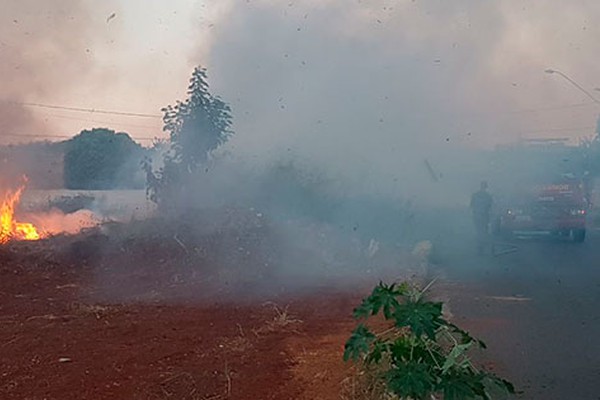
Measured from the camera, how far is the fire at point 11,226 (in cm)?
1559

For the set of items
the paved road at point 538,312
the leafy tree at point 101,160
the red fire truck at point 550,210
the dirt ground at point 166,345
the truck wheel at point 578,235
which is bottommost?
the dirt ground at point 166,345

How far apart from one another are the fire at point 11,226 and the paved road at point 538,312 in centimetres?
992

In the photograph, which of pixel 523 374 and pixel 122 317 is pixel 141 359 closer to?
pixel 122 317

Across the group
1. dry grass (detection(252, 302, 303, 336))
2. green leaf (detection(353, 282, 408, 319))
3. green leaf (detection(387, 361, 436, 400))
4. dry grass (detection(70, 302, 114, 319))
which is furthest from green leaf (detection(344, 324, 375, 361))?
dry grass (detection(70, 302, 114, 319))

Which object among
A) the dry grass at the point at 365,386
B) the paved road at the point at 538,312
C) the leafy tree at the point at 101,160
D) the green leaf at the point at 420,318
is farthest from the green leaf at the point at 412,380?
the leafy tree at the point at 101,160

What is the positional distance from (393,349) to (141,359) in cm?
342

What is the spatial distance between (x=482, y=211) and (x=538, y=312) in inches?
387

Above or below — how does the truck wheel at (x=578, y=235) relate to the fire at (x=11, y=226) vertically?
above

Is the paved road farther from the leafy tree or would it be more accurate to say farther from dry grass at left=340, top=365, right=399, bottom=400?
the leafy tree

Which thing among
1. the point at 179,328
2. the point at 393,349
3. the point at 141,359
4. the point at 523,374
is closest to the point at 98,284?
the point at 179,328

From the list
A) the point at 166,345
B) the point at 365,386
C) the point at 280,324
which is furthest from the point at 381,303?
the point at 280,324

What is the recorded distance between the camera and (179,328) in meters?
8.15

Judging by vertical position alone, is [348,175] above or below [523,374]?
above

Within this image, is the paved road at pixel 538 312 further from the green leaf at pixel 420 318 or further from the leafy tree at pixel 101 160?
the leafy tree at pixel 101 160
